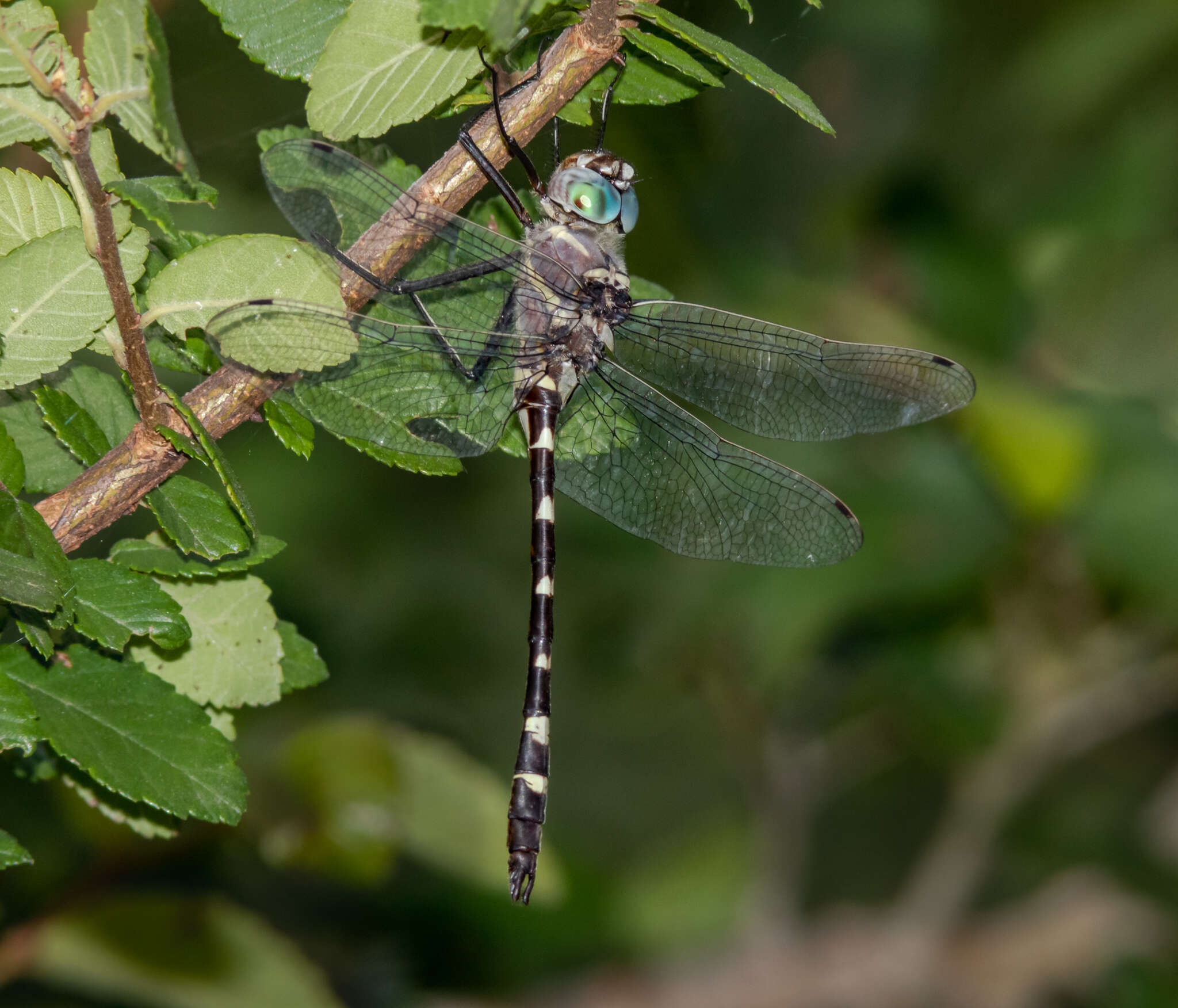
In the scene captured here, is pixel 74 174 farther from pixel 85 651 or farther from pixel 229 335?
pixel 85 651

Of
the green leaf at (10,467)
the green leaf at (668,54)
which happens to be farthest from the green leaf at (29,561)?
the green leaf at (668,54)

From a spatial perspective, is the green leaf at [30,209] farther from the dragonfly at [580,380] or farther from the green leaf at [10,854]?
the green leaf at [10,854]

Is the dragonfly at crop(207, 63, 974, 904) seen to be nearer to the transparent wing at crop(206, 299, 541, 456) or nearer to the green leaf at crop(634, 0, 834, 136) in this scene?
the transparent wing at crop(206, 299, 541, 456)

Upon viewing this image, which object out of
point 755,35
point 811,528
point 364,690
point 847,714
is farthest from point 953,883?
point 755,35

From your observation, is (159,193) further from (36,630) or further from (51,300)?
(36,630)

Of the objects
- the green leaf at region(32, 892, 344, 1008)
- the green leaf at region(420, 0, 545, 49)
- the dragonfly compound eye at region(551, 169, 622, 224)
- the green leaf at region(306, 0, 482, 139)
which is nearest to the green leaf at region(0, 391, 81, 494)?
the green leaf at region(306, 0, 482, 139)
